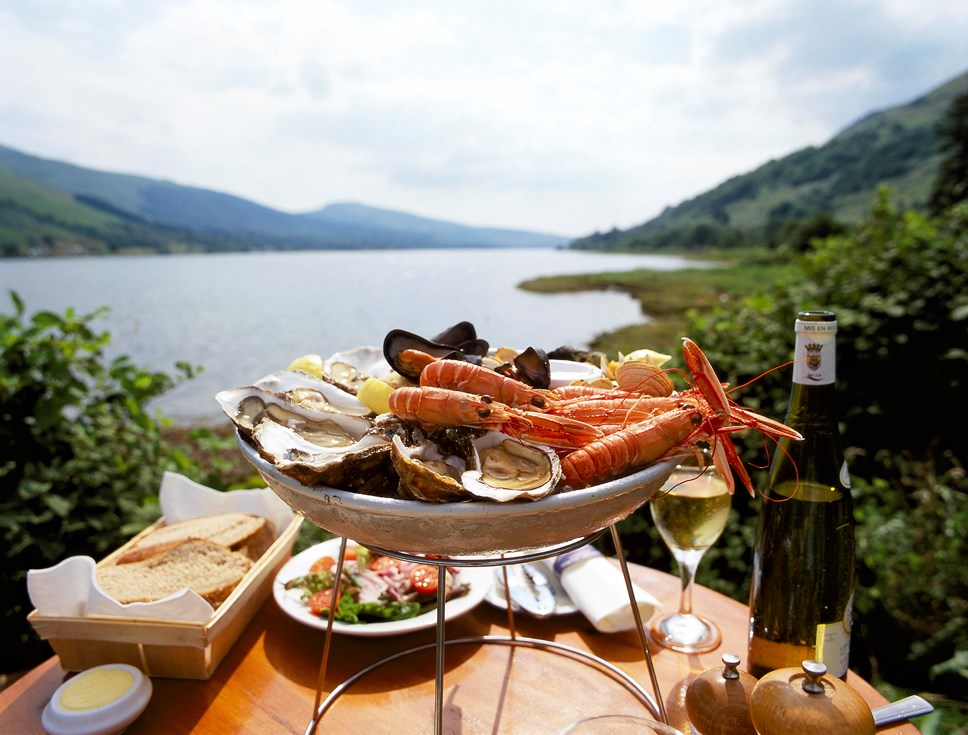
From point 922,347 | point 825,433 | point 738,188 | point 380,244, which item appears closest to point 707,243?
point 738,188

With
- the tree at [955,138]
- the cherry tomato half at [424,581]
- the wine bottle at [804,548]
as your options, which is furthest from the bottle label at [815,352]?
the tree at [955,138]

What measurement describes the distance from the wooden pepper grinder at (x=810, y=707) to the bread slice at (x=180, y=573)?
1638 millimetres

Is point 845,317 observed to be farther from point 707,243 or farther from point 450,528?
point 707,243

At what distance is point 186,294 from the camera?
74.4 ft

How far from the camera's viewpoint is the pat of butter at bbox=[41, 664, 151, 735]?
1.49 meters

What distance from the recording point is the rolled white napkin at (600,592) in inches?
77.6

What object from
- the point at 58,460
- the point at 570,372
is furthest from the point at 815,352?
the point at 58,460

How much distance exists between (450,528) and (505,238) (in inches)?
2596

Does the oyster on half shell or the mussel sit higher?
the mussel

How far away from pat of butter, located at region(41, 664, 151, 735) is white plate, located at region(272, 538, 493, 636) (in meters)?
0.46

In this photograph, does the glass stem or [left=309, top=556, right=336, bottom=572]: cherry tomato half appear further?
[left=309, top=556, right=336, bottom=572]: cherry tomato half

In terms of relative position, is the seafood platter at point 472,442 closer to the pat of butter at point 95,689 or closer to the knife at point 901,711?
the knife at point 901,711

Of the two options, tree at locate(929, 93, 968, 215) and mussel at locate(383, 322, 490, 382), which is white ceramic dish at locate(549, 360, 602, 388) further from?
tree at locate(929, 93, 968, 215)

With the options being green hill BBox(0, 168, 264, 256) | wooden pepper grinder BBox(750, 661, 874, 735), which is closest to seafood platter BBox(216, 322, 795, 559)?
wooden pepper grinder BBox(750, 661, 874, 735)
